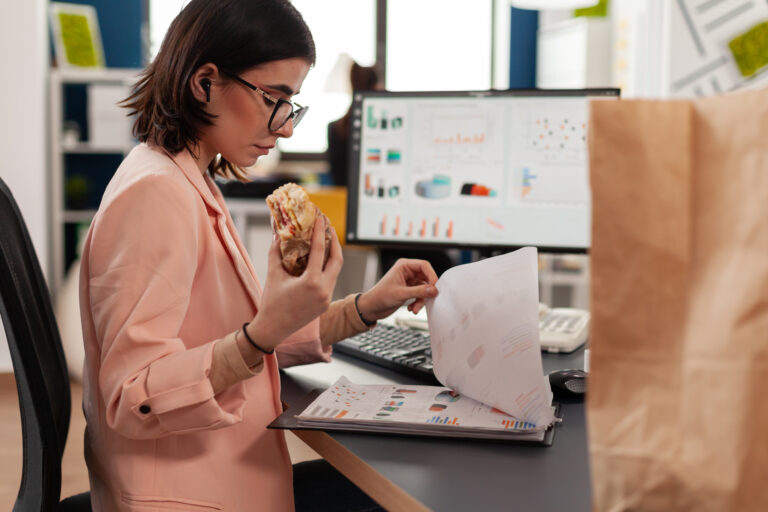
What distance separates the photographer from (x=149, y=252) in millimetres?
786

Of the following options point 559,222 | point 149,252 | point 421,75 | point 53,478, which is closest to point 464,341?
point 149,252

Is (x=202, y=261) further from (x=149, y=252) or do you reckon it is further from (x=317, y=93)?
(x=317, y=93)

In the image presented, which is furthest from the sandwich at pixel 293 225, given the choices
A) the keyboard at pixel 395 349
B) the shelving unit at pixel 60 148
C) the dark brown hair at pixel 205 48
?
the shelving unit at pixel 60 148

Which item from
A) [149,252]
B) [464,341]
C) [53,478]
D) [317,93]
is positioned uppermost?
[317,93]

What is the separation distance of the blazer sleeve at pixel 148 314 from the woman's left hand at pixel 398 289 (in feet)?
1.13

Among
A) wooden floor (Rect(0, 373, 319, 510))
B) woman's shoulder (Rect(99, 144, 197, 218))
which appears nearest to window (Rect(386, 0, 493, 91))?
wooden floor (Rect(0, 373, 319, 510))

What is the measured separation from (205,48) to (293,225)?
282 millimetres

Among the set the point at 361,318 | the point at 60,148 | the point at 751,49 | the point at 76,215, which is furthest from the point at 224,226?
the point at 751,49

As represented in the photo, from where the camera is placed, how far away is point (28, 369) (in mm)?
798

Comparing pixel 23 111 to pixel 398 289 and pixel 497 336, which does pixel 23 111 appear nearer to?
pixel 398 289

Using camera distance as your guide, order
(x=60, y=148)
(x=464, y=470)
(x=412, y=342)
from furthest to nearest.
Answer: (x=60, y=148) → (x=412, y=342) → (x=464, y=470)

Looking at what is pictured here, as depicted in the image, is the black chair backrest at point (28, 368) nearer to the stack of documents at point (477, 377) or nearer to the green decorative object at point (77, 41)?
the stack of documents at point (477, 377)

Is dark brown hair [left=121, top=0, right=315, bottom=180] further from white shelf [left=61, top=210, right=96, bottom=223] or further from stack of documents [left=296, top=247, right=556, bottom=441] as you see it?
white shelf [left=61, top=210, right=96, bottom=223]

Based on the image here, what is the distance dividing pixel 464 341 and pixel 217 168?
1.69 feet
